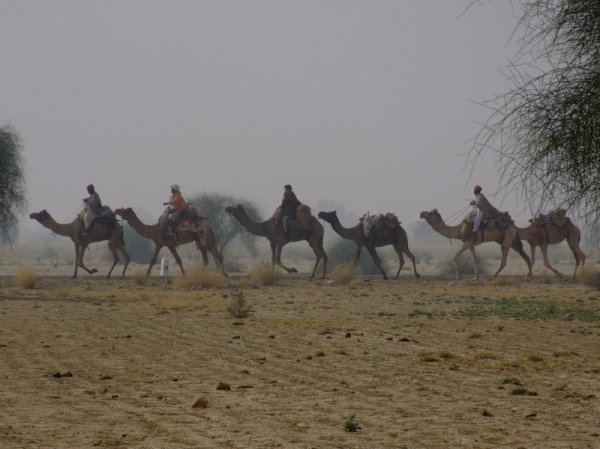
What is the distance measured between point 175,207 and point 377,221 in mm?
6161

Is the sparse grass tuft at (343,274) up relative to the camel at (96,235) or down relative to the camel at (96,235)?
down

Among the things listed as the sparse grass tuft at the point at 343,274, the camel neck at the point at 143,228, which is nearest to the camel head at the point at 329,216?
the sparse grass tuft at the point at 343,274

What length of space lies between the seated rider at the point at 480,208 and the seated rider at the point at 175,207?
806 centimetres

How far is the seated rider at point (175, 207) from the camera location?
32.6m

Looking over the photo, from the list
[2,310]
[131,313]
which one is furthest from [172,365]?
[2,310]

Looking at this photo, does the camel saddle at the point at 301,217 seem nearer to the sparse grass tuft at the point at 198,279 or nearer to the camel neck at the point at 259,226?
the camel neck at the point at 259,226

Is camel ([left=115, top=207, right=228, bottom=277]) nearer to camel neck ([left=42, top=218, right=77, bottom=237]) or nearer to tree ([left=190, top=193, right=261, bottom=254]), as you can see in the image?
camel neck ([left=42, top=218, right=77, bottom=237])

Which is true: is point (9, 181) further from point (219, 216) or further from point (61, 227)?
point (219, 216)

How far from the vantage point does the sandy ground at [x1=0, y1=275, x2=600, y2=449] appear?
8.56 meters

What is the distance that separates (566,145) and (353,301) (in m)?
12.4

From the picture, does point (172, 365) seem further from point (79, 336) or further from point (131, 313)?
point (131, 313)

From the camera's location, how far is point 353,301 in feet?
80.9

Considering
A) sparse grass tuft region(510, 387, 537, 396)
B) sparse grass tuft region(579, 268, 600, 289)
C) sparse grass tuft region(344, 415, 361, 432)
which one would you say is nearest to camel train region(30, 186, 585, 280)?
sparse grass tuft region(579, 268, 600, 289)

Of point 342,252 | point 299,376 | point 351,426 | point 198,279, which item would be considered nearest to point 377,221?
point 198,279
